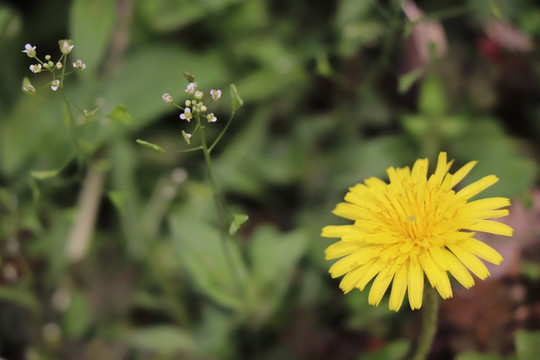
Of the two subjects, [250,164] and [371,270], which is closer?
[371,270]

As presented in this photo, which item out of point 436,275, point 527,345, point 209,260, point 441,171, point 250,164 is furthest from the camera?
point 250,164

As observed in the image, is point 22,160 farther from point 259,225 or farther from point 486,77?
point 486,77

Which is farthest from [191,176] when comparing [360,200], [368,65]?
[360,200]

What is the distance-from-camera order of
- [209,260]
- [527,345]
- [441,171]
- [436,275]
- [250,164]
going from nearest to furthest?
[436,275] → [441,171] → [527,345] → [209,260] → [250,164]

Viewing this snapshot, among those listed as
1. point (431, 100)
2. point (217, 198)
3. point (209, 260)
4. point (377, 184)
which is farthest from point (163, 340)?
point (431, 100)

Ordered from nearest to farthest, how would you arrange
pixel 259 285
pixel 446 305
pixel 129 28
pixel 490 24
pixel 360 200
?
pixel 360 200 < pixel 446 305 < pixel 259 285 < pixel 490 24 < pixel 129 28

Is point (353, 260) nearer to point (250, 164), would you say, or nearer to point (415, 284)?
point (415, 284)
